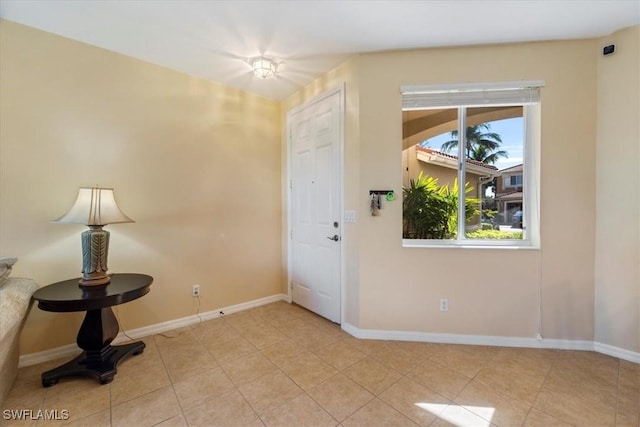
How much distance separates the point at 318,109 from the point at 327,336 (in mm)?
2332

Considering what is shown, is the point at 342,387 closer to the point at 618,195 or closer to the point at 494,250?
the point at 494,250

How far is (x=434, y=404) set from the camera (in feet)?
5.38

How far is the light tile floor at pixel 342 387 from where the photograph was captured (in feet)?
5.05

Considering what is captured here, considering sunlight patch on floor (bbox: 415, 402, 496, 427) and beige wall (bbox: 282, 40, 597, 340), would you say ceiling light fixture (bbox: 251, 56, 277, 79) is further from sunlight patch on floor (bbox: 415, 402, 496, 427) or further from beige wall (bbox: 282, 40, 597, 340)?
sunlight patch on floor (bbox: 415, 402, 496, 427)

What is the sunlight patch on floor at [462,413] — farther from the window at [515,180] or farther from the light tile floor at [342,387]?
the window at [515,180]

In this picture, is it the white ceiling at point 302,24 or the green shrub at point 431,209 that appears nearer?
the white ceiling at point 302,24

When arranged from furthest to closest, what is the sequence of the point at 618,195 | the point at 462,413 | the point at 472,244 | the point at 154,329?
1. the point at 154,329
2. the point at 472,244
3. the point at 618,195
4. the point at 462,413

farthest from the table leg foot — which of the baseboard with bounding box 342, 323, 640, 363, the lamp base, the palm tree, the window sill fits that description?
the palm tree

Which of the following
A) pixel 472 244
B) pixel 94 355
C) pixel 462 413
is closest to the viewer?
pixel 462 413

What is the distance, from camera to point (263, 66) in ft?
7.99

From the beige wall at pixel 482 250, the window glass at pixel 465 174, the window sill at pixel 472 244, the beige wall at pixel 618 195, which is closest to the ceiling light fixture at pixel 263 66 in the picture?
the beige wall at pixel 482 250

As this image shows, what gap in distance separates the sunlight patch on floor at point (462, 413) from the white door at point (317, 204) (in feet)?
4.06

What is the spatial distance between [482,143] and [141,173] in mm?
3176

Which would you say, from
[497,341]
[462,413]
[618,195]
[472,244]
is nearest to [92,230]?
[462,413]
